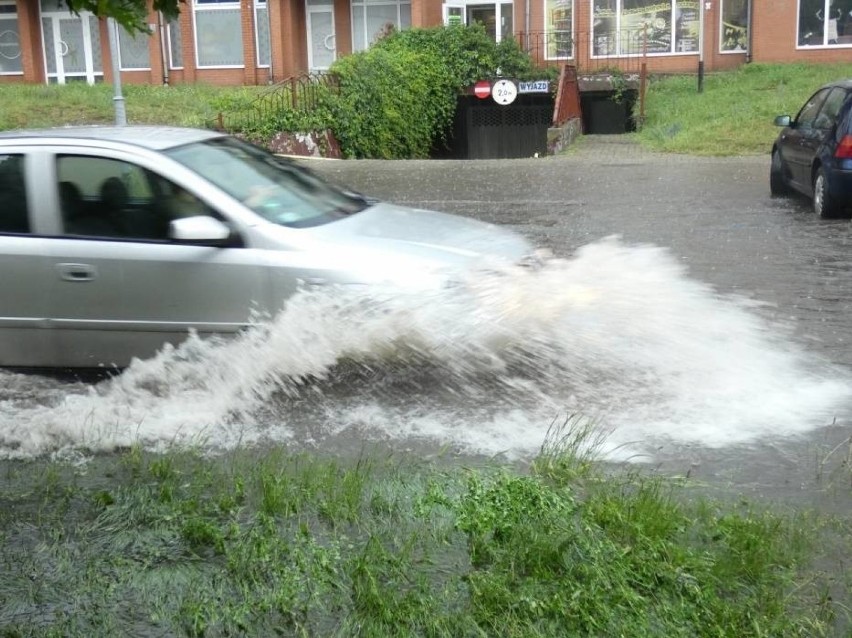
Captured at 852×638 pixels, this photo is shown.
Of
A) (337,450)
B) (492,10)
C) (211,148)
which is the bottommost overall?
(337,450)

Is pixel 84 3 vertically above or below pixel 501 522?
above

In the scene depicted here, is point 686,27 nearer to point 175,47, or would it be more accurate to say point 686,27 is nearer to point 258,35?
point 258,35

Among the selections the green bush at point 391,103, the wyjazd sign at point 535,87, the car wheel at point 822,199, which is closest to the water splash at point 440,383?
the car wheel at point 822,199

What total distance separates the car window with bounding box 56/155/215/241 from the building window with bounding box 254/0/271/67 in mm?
27478

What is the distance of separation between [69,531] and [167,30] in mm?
31067

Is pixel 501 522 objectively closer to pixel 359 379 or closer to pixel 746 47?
pixel 359 379

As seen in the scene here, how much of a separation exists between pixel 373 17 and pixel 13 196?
28196 mm

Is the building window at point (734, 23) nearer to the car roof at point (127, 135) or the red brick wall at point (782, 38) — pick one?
the red brick wall at point (782, 38)

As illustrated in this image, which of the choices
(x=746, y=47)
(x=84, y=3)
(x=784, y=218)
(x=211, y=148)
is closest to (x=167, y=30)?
(x=746, y=47)

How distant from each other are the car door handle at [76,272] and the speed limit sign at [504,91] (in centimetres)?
2388

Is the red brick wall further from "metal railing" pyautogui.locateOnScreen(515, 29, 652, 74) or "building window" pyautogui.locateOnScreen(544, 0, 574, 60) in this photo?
"building window" pyautogui.locateOnScreen(544, 0, 574, 60)

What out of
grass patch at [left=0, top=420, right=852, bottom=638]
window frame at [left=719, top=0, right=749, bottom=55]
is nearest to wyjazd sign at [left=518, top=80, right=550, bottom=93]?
window frame at [left=719, top=0, right=749, bottom=55]

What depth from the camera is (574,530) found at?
4.41 metres

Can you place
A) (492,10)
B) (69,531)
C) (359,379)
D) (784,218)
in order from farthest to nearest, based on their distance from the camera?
(492,10) < (784,218) < (359,379) < (69,531)
